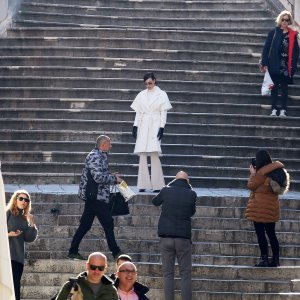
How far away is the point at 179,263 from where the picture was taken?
1498 centimetres

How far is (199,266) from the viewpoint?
16.0m

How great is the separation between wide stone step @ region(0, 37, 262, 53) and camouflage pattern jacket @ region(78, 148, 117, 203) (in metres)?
7.23

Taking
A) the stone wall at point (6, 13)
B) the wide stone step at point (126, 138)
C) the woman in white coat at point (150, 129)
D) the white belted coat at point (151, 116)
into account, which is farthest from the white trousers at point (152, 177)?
the stone wall at point (6, 13)

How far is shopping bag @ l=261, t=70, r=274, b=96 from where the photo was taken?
21375 mm

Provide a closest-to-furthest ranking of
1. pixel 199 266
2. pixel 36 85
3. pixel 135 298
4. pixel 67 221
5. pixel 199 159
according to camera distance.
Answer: pixel 135 298, pixel 199 266, pixel 67 221, pixel 199 159, pixel 36 85

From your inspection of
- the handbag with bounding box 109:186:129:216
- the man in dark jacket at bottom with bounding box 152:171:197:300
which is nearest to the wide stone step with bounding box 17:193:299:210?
the handbag with bounding box 109:186:129:216

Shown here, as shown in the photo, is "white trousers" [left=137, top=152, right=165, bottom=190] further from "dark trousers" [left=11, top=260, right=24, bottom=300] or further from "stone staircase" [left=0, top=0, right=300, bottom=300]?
"dark trousers" [left=11, top=260, right=24, bottom=300]

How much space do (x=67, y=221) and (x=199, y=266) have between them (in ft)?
6.25

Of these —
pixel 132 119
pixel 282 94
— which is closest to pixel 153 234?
pixel 132 119

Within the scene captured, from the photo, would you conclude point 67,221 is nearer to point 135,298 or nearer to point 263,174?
point 263,174

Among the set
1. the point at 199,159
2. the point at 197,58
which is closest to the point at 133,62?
the point at 197,58

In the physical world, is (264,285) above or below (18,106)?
below

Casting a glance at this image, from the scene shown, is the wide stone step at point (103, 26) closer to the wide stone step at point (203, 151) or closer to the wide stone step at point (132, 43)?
the wide stone step at point (132, 43)

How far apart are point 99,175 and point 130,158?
4.48 metres
